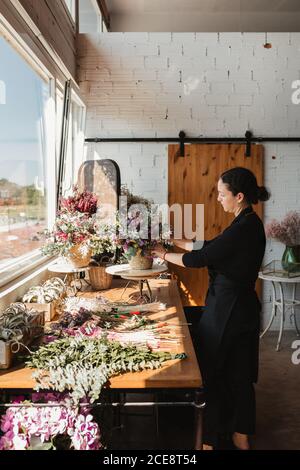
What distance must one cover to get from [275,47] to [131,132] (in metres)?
1.87

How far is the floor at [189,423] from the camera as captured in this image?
282 centimetres

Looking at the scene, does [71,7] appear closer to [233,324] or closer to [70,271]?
[70,271]

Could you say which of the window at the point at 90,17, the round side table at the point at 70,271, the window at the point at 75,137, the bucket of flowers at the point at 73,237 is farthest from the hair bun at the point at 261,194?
the window at the point at 90,17

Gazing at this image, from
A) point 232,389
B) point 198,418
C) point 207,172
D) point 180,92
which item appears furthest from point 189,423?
point 180,92

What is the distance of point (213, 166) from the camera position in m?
5.16

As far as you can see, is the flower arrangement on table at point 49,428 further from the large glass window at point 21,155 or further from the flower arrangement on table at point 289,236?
the flower arrangement on table at point 289,236

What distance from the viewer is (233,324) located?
7.98ft

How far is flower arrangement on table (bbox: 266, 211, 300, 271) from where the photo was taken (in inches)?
191

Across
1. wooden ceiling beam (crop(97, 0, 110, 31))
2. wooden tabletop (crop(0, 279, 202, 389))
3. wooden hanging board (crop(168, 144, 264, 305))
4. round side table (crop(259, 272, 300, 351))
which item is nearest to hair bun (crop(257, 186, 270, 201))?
wooden tabletop (crop(0, 279, 202, 389))

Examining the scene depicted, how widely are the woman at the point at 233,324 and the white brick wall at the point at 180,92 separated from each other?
9.07ft

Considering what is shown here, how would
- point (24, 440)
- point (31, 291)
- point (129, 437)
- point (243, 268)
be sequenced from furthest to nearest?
point (129, 437)
point (31, 291)
point (243, 268)
point (24, 440)

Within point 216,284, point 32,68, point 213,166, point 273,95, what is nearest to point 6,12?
point 32,68

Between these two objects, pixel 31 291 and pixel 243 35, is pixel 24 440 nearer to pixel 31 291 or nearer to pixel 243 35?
pixel 31 291

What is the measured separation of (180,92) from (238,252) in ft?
10.5
